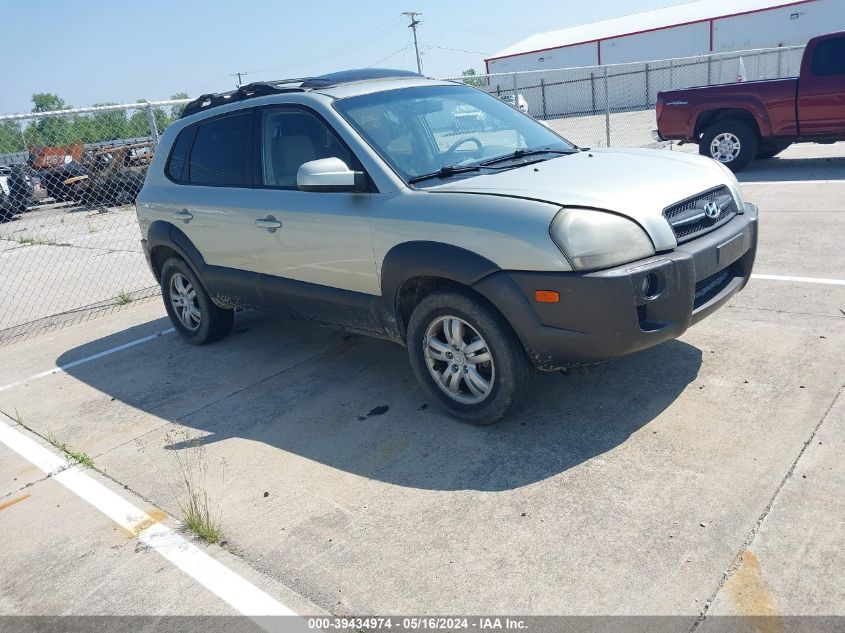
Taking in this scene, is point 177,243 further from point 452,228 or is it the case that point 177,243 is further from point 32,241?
point 32,241

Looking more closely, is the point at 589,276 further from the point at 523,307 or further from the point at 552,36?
the point at 552,36

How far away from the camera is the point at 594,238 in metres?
3.41

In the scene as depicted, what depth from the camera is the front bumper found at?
3396 mm

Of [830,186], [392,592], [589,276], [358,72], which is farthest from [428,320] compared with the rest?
[830,186]

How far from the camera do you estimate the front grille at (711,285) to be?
383cm

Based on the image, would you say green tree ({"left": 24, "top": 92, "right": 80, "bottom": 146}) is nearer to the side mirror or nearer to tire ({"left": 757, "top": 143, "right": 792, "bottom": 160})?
the side mirror

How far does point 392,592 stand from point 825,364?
9.70ft

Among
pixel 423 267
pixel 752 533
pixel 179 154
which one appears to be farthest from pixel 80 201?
pixel 752 533

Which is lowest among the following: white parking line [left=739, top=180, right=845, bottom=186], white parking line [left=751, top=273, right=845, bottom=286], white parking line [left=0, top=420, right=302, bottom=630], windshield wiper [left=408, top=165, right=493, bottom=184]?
white parking line [left=0, top=420, right=302, bottom=630]

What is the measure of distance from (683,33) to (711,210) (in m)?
40.1

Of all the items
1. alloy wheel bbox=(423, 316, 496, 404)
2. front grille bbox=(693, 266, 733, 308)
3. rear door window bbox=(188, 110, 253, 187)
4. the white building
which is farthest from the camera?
the white building

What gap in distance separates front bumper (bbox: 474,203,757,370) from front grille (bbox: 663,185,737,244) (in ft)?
0.27

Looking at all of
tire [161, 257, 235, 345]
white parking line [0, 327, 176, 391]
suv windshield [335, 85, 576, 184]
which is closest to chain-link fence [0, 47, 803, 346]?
white parking line [0, 327, 176, 391]

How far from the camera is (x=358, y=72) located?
203 inches
